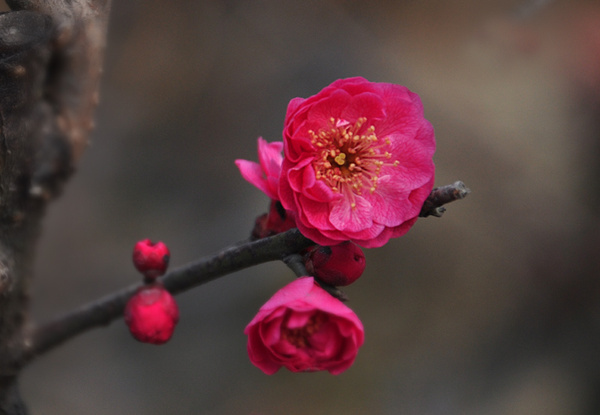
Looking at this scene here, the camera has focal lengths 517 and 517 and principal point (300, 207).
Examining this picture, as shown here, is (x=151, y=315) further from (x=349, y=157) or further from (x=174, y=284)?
(x=349, y=157)

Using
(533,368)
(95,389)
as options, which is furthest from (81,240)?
(533,368)

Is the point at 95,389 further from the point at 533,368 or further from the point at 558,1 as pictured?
the point at 558,1

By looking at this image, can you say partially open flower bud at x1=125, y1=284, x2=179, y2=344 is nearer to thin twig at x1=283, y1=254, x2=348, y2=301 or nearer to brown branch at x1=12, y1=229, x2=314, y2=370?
brown branch at x1=12, y1=229, x2=314, y2=370

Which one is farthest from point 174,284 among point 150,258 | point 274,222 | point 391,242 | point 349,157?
point 391,242

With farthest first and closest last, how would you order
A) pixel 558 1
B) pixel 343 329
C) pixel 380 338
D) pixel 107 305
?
pixel 380 338
pixel 558 1
pixel 107 305
pixel 343 329

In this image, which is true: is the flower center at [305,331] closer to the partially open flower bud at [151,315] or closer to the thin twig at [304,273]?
the thin twig at [304,273]

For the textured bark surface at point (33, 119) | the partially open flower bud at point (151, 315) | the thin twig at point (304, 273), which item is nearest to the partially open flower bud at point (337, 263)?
the thin twig at point (304, 273)
